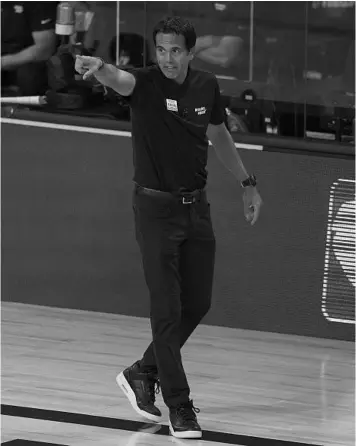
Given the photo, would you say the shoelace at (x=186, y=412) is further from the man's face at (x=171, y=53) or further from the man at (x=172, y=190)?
the man's face at (x=171, y=53)

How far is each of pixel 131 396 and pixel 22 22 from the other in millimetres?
3514

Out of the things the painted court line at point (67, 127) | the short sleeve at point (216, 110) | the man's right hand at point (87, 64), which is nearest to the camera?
the man's right hand at point (87, 64)

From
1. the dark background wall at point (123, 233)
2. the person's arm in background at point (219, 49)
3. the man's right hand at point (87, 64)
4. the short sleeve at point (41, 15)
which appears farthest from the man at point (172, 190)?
the short sleeve at point (41, 15)

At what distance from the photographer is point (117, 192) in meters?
8.32

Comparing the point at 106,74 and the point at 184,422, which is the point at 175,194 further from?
the point at 184,422

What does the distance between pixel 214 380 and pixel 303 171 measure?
1483 millimetres

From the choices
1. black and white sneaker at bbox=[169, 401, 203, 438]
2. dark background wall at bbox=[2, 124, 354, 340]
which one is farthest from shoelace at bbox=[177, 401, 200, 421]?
dark background wall at bbox=[2, 124, 354, 340]

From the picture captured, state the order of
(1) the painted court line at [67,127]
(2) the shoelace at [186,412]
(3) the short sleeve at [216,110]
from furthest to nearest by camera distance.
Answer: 1. (1) the painted court line at [67,127]
2. (3) the short sleeve at [216,110]
3. (2) the shoelace at [186,412]

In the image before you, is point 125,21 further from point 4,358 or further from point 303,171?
point 4,358

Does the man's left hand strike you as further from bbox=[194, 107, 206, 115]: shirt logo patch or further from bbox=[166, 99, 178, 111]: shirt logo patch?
bbox=[166, 99, 178, 111]: shirt logo patch

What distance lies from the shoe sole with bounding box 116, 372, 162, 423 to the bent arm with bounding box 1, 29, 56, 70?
310 cm

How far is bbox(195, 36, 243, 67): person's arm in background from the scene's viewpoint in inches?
334

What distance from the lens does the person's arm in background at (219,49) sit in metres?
8.48

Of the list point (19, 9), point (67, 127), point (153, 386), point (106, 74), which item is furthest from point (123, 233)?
point (106, 74)
